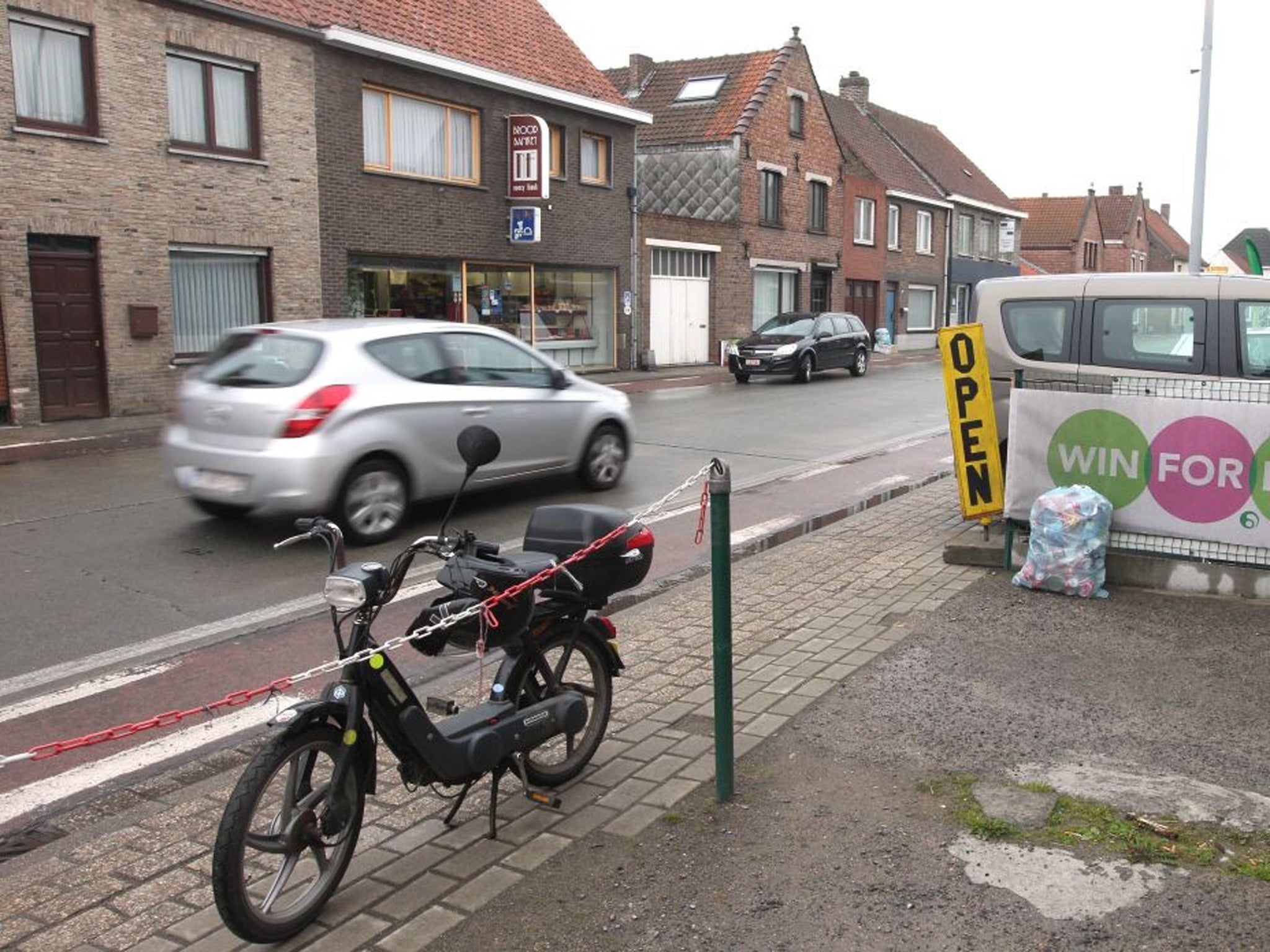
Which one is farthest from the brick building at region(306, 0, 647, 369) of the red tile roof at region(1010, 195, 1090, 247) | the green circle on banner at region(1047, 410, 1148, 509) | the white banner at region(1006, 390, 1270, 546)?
the red tile roof at region(1010, 195, 1090, 247)

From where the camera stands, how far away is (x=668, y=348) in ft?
97.0

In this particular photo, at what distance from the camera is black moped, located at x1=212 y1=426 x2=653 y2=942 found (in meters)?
3.26

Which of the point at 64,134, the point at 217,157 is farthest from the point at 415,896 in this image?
the point at 217,157

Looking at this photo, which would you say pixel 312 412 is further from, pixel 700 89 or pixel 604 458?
pixel 700 89

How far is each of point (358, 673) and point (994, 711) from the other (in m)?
2.91

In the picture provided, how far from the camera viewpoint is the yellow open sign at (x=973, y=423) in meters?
7.97

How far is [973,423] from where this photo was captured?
8.00m

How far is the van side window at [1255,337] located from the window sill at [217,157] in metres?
14.8

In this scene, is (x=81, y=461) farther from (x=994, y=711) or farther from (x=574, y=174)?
(x=574, y=174)

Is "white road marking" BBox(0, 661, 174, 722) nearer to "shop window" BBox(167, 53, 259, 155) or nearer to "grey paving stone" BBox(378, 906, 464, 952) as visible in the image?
"grey paving stone" BBox(378, 906, 464, 952)

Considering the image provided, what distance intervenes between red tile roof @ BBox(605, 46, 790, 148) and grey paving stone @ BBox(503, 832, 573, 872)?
98.9 ft

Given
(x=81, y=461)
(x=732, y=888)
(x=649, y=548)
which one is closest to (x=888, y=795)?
(x=732, y=888)

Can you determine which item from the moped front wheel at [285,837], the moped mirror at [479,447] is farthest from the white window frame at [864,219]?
the moped front wheel at [285,837]

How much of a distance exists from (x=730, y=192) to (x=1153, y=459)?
26.3 m
